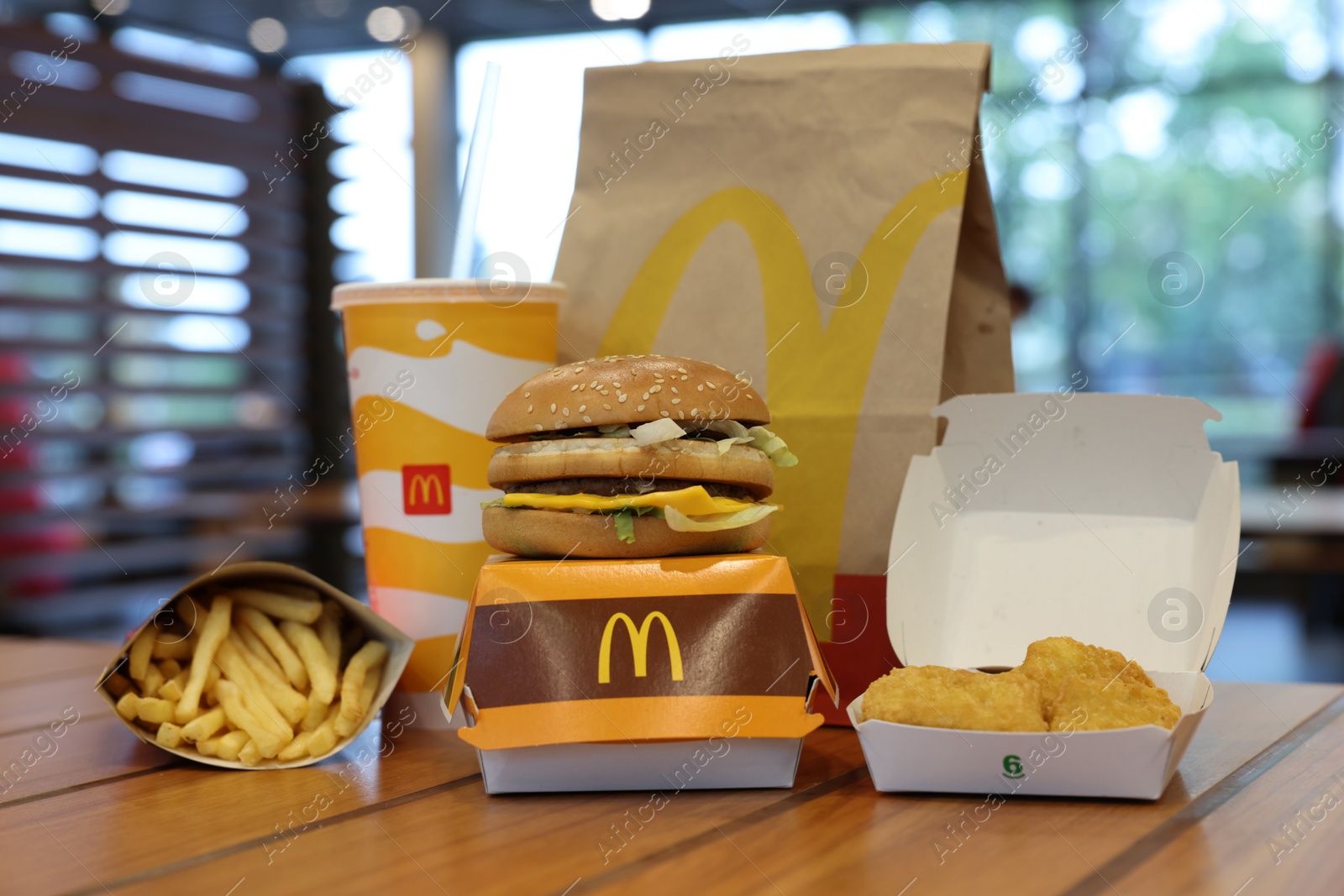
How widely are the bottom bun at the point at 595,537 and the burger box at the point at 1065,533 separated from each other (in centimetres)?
26

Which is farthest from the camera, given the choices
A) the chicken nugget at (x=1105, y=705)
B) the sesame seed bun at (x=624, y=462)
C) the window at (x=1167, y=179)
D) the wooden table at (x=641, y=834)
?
the window at (x=1167, y=179)

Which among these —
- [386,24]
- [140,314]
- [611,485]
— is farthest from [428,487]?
[386,24]

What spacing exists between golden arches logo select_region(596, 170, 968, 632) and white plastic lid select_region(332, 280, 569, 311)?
1.23ft

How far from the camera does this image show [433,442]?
62.4 inches

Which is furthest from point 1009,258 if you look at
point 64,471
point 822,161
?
point 822,161

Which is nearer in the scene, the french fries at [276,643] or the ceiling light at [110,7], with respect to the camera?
the french fries at [276,643]

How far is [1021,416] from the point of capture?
1527 millimetres

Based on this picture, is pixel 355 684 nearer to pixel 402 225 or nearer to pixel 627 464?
pixel 627 464

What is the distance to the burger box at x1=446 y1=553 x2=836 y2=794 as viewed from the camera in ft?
3.90

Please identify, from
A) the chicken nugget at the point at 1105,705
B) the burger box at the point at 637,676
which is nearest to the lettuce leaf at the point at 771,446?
the burger box at the point at 637,676

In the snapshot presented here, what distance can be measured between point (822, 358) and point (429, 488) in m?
0.60

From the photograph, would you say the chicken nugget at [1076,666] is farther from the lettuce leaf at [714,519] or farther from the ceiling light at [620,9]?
the ceiling light at [620,9]

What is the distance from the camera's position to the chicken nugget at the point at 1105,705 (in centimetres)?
111

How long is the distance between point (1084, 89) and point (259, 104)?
244 inches
